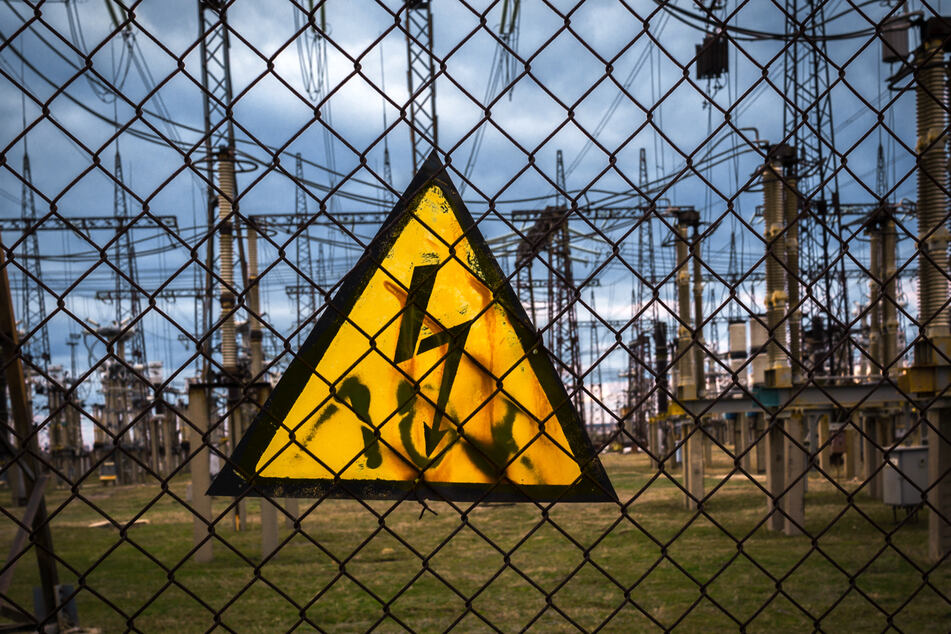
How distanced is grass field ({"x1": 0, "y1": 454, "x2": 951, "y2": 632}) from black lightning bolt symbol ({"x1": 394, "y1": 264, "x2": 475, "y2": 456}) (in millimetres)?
1704

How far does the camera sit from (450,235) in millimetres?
1883

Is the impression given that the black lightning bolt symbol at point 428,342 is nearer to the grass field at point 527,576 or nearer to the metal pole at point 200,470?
the grass field at point 527,576

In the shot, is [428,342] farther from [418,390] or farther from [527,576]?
[527,576]

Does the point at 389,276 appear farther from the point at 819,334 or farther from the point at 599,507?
the point at 819,334

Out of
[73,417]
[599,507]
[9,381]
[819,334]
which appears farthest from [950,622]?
[73,417]

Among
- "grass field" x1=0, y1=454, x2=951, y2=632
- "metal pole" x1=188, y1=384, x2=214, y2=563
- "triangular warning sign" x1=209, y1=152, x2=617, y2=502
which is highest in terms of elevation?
"triangular warning sign" x1=209, y1=152, x2=617, y2=502

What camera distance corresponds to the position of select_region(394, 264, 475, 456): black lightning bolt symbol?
6.04 feet

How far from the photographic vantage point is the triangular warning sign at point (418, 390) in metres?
1.83

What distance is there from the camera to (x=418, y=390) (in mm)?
1800

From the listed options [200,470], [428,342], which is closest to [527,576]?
[428,342]

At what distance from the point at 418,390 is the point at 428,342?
11 centimetres

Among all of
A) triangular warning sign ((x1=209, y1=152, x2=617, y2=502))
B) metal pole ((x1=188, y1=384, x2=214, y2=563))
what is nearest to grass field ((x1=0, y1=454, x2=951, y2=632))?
metal pole ((x1=188, y1=384, x2=214, y2=563))

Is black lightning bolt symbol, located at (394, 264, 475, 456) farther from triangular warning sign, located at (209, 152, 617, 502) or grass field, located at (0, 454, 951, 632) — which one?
grass field, located at (0, 454, 951, 632)

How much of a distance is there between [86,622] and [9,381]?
148 inches
